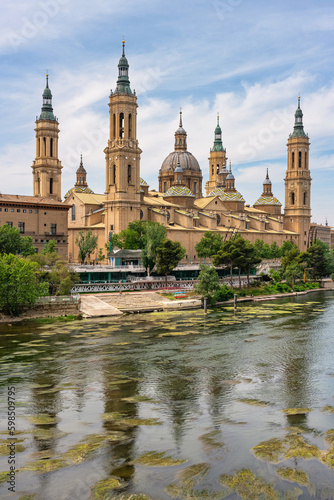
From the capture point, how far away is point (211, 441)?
2306 cm

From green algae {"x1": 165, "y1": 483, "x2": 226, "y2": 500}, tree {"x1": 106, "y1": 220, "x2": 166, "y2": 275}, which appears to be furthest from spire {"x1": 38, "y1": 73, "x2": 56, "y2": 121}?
green algae {"x1": 165, "y1": 483, "x2": 226, "y2": 500}

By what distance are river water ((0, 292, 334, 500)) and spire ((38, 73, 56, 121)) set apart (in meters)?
63.8

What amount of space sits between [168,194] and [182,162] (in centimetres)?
2129

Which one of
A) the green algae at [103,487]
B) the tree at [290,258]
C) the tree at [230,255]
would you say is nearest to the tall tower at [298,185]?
the tree at [290,258]

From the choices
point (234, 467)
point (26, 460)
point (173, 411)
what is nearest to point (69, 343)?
point (173, 411)

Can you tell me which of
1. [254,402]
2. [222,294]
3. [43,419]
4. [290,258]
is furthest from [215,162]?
[43,419]

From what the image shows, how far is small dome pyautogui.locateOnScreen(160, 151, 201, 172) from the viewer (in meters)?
131

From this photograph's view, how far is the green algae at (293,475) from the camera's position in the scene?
64.4 feet

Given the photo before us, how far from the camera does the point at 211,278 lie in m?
66.3

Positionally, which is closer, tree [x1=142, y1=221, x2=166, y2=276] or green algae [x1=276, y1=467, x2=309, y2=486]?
green algae [x1=276, y1=467, x2=309, y2=486]

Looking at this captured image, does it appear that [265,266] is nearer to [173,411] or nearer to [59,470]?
[173,411]

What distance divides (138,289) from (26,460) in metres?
52.0

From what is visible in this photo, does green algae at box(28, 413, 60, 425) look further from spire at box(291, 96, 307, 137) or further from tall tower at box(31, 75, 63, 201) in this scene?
spire at box(291, 96, 307, 137)

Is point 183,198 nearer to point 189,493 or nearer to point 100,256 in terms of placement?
point 100,256
